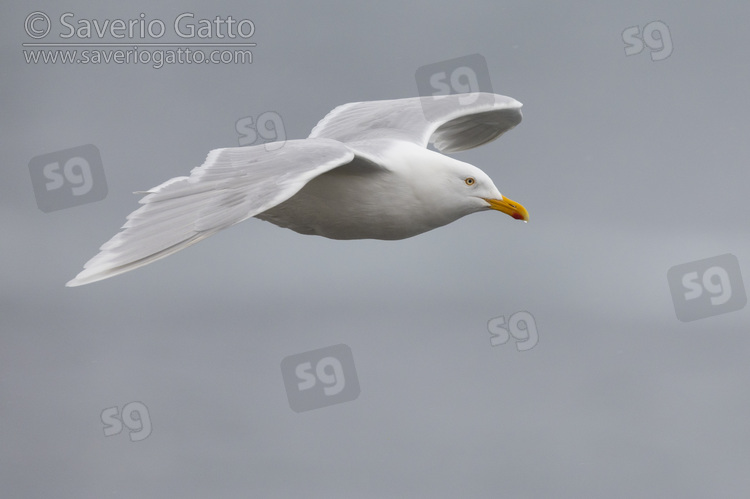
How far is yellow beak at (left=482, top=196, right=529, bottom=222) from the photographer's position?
657cm

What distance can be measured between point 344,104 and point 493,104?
1.19 meters

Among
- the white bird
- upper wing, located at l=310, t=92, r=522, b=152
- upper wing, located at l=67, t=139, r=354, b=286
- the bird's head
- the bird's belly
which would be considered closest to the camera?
upper wing, located at l=67, t=139, r=354, b=286

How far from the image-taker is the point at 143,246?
5023 mm

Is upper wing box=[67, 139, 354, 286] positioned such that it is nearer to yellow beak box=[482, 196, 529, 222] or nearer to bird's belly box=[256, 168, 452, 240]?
bird's belly box=[256, 168, 452, 240]

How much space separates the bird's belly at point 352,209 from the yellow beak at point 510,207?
0.46 m

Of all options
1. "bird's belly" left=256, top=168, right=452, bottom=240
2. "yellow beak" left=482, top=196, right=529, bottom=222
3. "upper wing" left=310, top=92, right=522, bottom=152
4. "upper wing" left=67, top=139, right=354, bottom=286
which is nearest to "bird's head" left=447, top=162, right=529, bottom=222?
"yellow beak" left=482, top=196, right=529, bottom=222

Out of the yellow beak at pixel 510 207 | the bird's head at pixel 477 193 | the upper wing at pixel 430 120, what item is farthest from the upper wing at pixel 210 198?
the upper wing at pixel 430 120

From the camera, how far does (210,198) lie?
541 cm

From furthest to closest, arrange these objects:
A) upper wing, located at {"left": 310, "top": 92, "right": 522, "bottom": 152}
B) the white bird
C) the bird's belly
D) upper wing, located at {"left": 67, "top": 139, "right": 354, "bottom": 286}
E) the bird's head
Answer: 1. upper wing, located at {"left": 310, "top": 92, "right": 522, "bottom": 152}
2. the bird's head
3. the bird's belly
4. the white bird
5. upper wing, located at {"left": 67, "top": 139, "right": 354, "bottom": 286}

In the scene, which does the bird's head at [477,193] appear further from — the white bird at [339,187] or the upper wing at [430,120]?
the upper wing at [430,120]

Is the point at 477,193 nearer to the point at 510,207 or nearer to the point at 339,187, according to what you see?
the point at 510,207

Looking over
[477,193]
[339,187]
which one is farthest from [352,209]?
[477,193]

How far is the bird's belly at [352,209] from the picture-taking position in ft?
20.3

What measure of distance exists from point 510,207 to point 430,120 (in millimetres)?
1297
